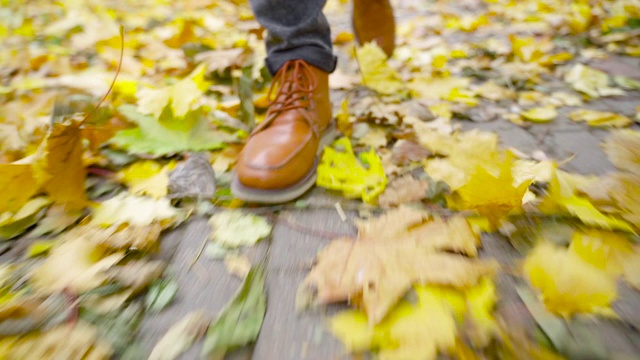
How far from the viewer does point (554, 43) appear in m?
1.62

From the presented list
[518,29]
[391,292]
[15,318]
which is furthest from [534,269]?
[518,29]

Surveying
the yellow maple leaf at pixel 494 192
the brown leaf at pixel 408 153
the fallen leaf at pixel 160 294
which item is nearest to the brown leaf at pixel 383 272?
the yellow maple leaf at pixel 494 192

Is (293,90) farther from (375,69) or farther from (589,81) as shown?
(589,81)

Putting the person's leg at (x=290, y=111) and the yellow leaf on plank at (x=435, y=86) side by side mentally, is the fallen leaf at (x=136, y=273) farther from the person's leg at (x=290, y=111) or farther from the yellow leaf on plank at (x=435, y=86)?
the yellow leaf on plank at (x=435, y=86)

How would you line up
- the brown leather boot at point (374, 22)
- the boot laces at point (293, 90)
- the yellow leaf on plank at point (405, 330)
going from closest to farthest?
the yellow leaf on plank at point (405, 330) → the boot laces at point (293, 90) → the brown leather boot at point (374, 22)

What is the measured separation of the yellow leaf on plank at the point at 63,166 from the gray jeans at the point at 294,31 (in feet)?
1.76

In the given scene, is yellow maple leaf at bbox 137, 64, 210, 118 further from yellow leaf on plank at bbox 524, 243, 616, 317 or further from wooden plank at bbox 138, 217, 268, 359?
yellow leaf on plank at bbox 524, 243, 616, 317

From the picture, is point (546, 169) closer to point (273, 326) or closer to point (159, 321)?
point (273, 326)

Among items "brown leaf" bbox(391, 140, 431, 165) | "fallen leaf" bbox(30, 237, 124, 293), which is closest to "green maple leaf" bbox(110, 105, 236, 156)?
"fallen leaf" bbox(30, 237, 124, 293)

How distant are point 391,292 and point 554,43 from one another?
1.73 metres

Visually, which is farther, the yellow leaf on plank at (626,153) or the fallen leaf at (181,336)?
the yellow leaf on plank at (626,153)

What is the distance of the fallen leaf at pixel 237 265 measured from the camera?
608 mm

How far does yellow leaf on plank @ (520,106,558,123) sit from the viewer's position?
104 centimetres

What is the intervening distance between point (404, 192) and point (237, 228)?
38 centimetres
